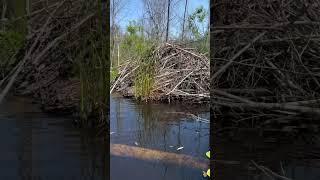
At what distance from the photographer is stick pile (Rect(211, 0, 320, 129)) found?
222 centimetres

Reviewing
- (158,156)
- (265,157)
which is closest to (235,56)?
(265,157)

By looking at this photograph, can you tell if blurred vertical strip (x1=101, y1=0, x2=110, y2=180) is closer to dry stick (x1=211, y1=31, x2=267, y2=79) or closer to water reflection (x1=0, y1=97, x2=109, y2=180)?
water reflection (x1=0, y1=97, x2=109, y2=180)

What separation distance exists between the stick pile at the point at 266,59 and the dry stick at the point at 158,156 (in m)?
0.27

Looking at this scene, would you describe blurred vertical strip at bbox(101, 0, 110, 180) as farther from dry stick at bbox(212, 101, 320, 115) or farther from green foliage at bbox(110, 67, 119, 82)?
dry stick at bbox(212, 101, 320, 115)

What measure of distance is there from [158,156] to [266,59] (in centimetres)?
73

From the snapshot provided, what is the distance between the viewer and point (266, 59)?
2254 mm

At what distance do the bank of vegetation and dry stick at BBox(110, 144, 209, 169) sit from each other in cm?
26

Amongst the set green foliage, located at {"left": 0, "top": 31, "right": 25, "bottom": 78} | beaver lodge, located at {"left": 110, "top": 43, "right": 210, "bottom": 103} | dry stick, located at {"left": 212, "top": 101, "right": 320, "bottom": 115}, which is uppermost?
green foliage, located at {"left": 0, "top": 31, "right": 25, "bottom": 78}

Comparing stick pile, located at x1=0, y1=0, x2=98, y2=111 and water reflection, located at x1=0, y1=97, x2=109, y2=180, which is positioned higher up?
stick pile, located at x1=0, y1=0, x2=98, y2=111

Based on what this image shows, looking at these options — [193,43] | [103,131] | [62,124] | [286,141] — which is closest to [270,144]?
[286,141]

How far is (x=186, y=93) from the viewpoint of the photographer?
2311mm

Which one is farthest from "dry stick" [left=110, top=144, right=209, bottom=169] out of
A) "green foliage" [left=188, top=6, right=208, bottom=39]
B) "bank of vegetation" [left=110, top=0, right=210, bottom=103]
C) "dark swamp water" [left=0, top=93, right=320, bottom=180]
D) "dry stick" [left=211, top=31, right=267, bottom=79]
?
"green foliage" [left=188, top=6, right=208, bottom=39]

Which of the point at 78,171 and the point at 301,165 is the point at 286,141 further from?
the point at 78,171

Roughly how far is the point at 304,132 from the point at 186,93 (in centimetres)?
61
